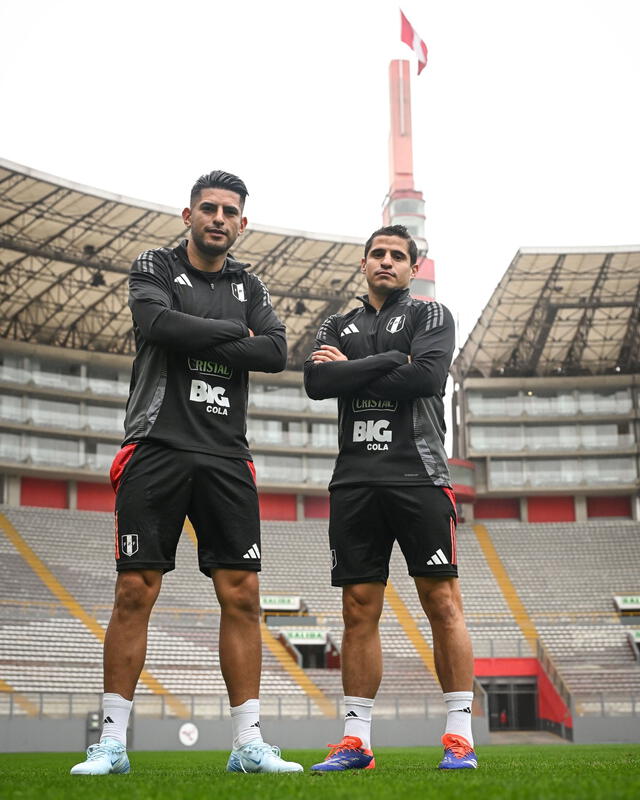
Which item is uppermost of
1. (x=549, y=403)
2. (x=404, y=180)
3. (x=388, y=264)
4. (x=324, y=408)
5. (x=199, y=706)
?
(x=404, y=180)

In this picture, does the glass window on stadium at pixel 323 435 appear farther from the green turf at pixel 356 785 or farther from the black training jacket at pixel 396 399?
the green turf at pixel 356 785

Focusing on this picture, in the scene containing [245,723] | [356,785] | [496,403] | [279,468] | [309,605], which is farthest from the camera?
[496,403]

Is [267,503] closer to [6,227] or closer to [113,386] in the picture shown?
[113,386]

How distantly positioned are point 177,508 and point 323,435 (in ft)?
124

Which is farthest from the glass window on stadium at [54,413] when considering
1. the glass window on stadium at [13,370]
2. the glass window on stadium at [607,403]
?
the glass window on stadium at [607,403]

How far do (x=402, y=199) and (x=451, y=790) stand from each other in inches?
1731

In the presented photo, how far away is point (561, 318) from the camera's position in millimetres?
41156

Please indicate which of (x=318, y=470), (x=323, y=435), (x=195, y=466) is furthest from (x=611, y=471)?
(x=195, y=466)

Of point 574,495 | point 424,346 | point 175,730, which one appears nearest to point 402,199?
point 574,495

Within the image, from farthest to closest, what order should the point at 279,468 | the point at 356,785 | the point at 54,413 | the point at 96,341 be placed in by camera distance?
the point at 96,341 < the point at 279,468 < the point at 54,413 < the point at 356,785

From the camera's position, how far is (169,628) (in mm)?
28938

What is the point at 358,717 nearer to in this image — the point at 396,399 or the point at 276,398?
the point at 396,399

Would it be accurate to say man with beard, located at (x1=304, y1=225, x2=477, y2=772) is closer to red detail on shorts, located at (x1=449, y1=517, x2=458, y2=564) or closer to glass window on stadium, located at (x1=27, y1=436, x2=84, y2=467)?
red detail on shorts, located at (x1=449, y1=517, x2=458, y2=564)

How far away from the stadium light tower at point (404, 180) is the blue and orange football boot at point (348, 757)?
39.0 meters
